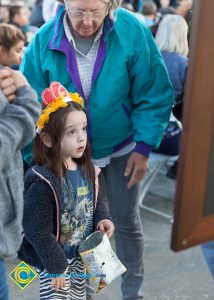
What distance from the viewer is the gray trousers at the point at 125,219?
2.62 m

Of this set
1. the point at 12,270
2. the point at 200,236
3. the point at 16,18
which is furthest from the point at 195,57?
the point at 16,18

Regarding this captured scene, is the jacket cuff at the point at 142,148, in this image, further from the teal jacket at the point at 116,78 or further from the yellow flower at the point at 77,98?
the yellow flower at the point at 77,98

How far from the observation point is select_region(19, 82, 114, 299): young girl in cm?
216

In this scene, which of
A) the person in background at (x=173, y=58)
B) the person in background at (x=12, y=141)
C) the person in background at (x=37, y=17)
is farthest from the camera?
the person in background at (x=37, y=17)

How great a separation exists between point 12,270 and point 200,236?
224 centimetres

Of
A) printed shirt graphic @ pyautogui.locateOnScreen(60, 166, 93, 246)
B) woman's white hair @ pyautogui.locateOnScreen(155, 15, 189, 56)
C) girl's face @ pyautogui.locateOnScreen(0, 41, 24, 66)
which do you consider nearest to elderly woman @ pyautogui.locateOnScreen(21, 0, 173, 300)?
printed shirt graphic @ pyautogui.locateOnScreen(60, 166, 93, 246)

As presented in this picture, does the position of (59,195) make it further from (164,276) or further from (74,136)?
(164,276)

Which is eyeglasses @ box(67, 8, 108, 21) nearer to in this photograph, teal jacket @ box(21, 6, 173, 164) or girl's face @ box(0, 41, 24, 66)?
teal jacket @ box(21, 6, 173, 164)

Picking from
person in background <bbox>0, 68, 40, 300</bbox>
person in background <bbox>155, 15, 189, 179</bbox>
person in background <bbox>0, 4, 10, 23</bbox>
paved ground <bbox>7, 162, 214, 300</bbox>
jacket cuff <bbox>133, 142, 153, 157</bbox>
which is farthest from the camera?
person in background <bbox>0, 4, 10, 23</bbox>

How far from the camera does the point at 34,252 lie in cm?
230

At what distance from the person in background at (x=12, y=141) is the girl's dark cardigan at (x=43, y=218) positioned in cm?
38

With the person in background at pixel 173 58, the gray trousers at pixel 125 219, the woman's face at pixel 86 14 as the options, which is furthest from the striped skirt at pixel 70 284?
the person in background at pixel 173 58

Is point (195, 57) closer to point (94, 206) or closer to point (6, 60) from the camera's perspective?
point (94, 206)

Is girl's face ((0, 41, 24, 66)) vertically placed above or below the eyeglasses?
below
